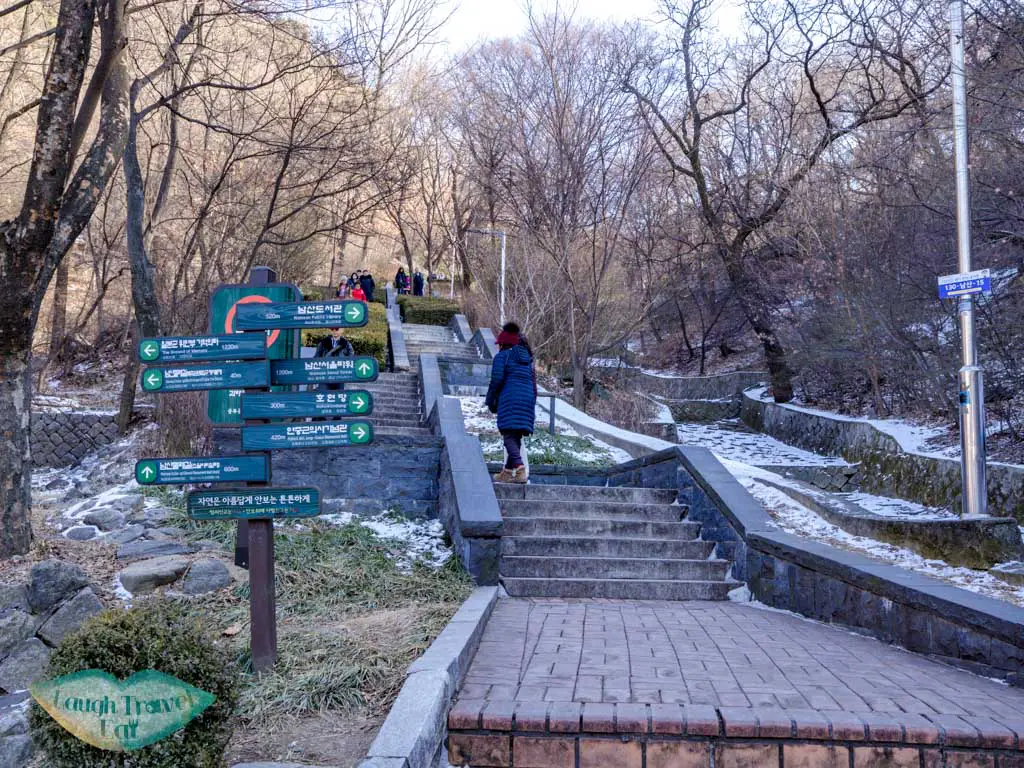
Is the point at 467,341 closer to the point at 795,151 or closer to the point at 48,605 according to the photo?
the point at 795,151

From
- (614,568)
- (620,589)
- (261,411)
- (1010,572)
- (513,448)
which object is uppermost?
(261,411)

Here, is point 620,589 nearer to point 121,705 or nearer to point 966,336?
point 966,336

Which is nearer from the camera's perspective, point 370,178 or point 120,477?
point 120,477

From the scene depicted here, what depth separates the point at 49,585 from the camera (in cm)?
620

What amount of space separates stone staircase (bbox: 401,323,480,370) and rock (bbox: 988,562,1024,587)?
1401cm

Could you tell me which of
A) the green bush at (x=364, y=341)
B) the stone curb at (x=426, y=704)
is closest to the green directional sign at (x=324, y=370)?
the stone curb at (x=426, y=704)

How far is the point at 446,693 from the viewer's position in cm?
433

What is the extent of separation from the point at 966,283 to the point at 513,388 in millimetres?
4838

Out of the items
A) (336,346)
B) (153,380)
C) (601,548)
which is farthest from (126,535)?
(336,346)

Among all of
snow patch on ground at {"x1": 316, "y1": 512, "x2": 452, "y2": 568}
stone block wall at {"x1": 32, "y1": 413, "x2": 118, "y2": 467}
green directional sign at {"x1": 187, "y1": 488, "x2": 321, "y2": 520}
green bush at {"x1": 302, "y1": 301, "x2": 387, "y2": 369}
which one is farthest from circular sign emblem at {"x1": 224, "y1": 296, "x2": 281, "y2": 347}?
stone block wall at {"x1": 32, "y1": 413, "x2": 118, "y2": 467}

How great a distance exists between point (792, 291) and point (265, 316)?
67.4 ft

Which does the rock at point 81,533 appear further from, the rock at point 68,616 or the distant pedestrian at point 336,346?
the distant pedestrian at point 336,346

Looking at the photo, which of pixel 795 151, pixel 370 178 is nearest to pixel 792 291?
pixel 795 151

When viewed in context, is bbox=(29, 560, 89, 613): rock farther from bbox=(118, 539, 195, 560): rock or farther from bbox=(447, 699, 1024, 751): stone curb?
bbox=(447, 699, 1024, 751): stone curb
